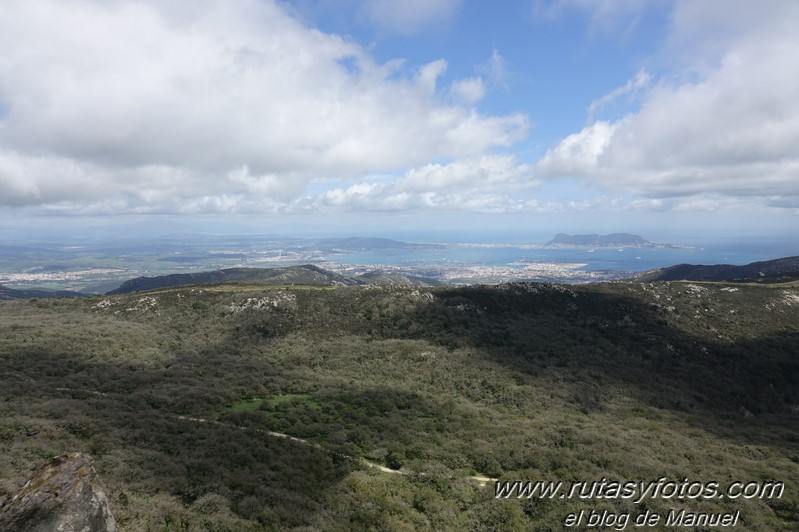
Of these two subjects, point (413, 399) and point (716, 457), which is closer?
point (716, 457)

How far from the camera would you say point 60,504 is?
10.0 meters

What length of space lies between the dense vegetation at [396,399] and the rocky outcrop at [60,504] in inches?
85.3

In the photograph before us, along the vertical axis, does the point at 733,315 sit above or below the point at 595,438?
above

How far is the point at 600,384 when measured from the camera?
119 ft

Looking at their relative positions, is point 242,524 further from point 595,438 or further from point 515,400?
point 515,400

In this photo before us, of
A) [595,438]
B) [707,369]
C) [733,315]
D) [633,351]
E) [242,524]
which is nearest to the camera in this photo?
[242,524]

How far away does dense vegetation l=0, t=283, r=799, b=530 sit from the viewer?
1585cm

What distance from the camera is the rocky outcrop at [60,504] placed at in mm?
9719

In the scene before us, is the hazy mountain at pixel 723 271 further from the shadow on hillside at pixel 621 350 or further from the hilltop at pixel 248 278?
the shadow on hillside at pixel 621 350

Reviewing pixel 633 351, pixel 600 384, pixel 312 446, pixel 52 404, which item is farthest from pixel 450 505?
pixel 633 351

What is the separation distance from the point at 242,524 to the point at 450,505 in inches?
322

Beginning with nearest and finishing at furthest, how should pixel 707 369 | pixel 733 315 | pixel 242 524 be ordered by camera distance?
1. pixel 242 524
2. pixel 707 369
3. pixel 733 315

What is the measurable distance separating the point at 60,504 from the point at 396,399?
21.7m

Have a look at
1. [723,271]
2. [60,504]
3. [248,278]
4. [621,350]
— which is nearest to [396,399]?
[60,504]
